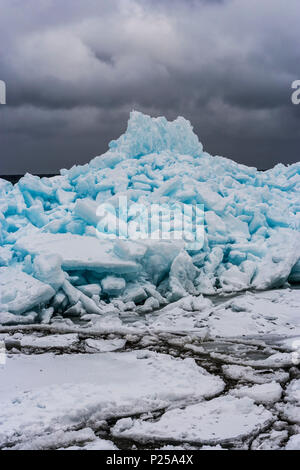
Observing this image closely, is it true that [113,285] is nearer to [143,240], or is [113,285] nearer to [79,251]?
[79,251]

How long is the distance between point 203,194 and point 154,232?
1393 mm

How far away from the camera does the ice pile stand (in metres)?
4.97

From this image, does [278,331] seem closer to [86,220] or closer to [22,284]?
[22,284]

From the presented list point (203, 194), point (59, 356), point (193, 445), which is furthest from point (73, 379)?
point (203, 194)

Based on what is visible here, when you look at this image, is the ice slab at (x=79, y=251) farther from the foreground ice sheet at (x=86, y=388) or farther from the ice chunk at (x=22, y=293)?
the foreground ice sheet at (x=86, y=388)

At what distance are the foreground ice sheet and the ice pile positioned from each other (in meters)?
1.28

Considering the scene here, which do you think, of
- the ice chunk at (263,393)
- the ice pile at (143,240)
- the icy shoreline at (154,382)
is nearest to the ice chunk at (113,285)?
the ice pile at (143,240)

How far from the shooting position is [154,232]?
597 centimetres

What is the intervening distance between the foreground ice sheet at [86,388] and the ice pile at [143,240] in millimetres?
1284

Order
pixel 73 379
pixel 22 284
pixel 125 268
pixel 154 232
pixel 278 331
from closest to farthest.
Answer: pixel 73 379
pixel 278 331
pixel 22 284
pixel 125 268
pixel 154 232

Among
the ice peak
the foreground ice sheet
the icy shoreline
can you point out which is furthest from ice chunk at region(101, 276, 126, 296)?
the ice peak

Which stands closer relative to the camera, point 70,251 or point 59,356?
point 59,356

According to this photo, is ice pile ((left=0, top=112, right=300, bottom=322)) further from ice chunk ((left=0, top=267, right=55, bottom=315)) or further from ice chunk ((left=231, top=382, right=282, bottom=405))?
ice chunk ((left=231, top=382, right=282, bottom=405))
